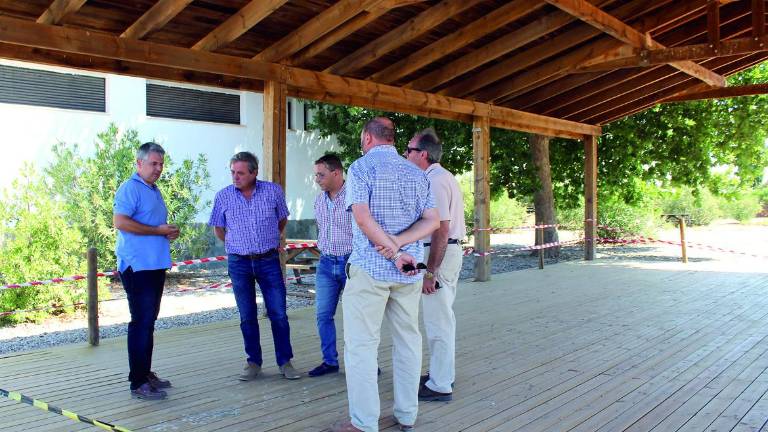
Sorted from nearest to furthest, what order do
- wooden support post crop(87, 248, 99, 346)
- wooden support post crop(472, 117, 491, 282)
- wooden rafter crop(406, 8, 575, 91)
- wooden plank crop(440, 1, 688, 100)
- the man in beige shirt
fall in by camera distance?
the man in beige shirt, wooden support post crop(87, 248, 99, 346), wooden rafter crop(406, 8, 575, 91), wooden plank crop(440, 1, 688, 100), wooden support post crop(472, 117, 491, 282)

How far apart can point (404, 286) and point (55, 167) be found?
10008 mm

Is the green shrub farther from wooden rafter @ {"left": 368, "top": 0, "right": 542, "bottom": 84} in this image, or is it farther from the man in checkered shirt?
the man in checkered shirt

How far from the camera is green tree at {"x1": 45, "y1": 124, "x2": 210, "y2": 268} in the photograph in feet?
38.7

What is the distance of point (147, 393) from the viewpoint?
179 inches

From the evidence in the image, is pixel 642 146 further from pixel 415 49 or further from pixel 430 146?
pixel 430 146

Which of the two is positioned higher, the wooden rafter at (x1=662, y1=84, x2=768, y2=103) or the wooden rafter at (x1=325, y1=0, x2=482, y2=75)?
the wooden rafter at (x1=662, y1=84, x2=768, y2=103)

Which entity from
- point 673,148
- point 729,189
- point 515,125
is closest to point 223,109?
point 515,125

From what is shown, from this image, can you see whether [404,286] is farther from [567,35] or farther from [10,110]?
[10,110]

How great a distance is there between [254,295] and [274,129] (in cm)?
274

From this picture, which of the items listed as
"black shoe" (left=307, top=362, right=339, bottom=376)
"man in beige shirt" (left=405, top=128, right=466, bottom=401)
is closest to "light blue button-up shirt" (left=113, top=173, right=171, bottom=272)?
"black shoe" (left=307, top=362, right=339, bottom=376)

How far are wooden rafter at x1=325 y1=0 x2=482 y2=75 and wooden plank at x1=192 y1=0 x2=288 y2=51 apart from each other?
5.45 ft

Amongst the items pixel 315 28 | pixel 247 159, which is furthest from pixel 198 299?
pixel 247 159

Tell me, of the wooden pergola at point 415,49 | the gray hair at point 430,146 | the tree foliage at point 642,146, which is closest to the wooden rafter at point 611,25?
the wooden pergola at point 415,49

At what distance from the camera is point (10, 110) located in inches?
470
